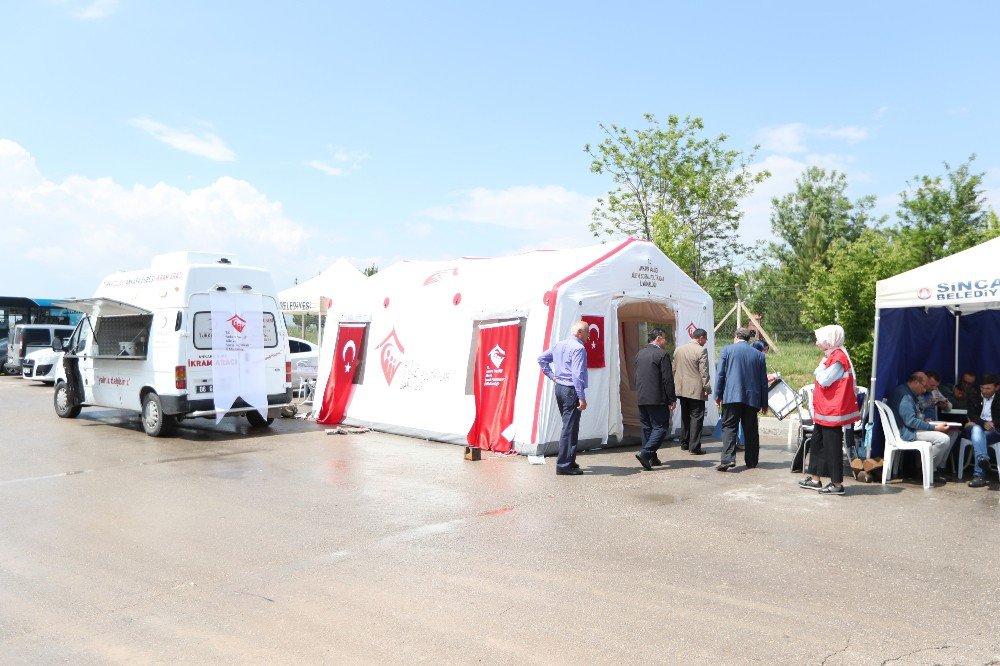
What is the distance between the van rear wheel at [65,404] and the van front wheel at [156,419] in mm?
2882

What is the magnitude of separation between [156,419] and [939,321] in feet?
37.4

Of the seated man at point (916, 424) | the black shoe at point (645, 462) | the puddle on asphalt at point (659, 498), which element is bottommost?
the puddle on asphalt at point (659, 498)

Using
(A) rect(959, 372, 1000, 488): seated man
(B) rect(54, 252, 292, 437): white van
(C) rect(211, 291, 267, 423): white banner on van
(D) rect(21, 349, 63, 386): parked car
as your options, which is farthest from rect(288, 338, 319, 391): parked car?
(A) rect(959, 372, 1000, 488): seated man

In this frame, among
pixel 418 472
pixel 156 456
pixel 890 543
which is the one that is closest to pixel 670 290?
pixel 418 472

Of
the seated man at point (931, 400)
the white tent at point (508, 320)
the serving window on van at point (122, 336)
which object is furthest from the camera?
the serving window on van at point (122, 336)

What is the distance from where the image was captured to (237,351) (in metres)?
12.0

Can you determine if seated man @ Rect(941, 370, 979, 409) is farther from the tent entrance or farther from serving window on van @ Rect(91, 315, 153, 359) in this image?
serving window on van @ Rect(91, 315, 153, 359)

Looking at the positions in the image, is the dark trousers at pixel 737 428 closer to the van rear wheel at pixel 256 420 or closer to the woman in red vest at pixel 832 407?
the woman in red vest at pixel 832 407

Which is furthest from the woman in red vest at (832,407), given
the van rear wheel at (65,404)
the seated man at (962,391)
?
the van rear wheel at (65,404)

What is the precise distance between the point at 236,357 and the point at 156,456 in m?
2.22

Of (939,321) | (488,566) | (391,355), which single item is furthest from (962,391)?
(391,355)

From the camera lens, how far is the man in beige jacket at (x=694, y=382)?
1028cm

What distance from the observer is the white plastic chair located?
26.2 feet

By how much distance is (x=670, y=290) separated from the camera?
1152 cm
